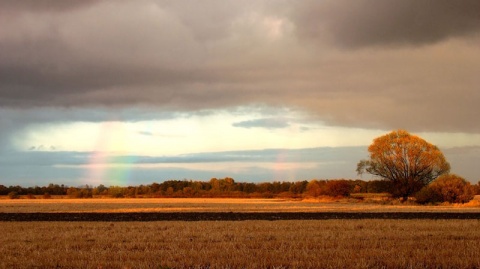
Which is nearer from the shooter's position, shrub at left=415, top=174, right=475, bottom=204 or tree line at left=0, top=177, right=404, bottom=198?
shrub at left=415, top=174, right=475, bottom=204

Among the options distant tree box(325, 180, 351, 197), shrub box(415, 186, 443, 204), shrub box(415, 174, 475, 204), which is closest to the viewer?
shrub box(415, 186, 443, 204)

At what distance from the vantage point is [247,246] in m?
21.0

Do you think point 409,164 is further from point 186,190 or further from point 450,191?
point 186,190

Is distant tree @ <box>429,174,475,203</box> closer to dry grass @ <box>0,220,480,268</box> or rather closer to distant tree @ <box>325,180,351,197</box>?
distant tree @ <box>325,180,351,197</box>

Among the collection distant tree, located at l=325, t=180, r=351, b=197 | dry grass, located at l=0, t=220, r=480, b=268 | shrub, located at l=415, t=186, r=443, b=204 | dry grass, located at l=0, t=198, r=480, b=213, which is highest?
distant tree, located at l=325, t=180, r=351, b=197

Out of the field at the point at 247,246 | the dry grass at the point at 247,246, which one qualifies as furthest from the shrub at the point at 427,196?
the field at the point at 247,246

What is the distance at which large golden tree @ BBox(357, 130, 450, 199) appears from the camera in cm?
7500

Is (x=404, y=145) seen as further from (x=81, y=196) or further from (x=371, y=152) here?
(x=81, y=196)

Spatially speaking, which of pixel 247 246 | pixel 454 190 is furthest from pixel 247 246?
pixel 454 190

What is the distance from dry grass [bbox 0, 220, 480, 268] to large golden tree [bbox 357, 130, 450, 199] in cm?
4528

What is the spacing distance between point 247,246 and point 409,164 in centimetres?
5913

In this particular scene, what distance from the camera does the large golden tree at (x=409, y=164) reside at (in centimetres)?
7500

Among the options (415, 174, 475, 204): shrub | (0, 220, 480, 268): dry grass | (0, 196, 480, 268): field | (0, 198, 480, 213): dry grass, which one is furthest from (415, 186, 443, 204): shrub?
(0, 196, 480, 268): field

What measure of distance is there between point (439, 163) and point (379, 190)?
876 centimetres
